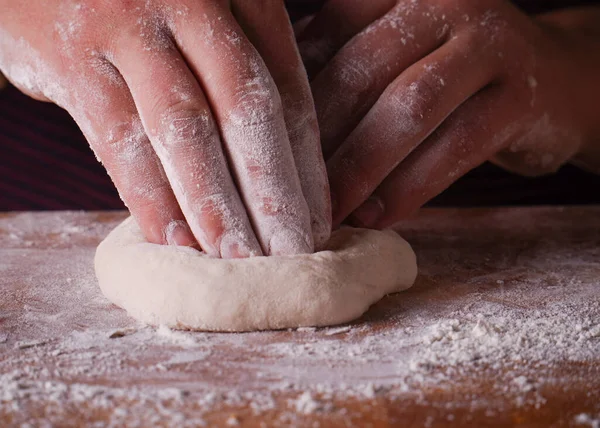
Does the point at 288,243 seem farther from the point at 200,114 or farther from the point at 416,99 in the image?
the point at 416,99

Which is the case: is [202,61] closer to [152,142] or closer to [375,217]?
[152,142]

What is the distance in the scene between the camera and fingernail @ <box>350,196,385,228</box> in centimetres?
149

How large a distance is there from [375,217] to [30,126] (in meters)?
1.19

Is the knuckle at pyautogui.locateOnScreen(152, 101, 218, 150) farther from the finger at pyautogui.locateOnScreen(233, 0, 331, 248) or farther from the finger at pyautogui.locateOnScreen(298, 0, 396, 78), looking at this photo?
the finger at pyautogui.locateOnScreen(298, 0, 396, 78)

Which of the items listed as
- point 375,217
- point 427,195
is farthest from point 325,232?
point 427,195

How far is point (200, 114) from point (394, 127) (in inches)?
17.2

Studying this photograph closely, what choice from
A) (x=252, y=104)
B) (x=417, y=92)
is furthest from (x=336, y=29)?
(x=252, y=104)

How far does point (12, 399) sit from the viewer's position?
0.96 meters

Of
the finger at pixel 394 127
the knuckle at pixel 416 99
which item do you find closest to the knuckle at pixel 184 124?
the finger at pixel 394 127

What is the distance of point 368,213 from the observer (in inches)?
58.7

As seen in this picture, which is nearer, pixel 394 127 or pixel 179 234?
pixel 179 234

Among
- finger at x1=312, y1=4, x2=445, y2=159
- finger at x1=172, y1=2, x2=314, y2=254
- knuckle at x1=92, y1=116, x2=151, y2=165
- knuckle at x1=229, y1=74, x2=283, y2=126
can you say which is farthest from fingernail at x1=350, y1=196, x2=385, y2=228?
knuckle at x1=92, y1=116, x2=151, y2=165

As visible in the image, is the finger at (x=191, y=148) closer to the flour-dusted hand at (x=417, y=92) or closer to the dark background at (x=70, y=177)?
the flour-dusted hand at (x=417, y=92)

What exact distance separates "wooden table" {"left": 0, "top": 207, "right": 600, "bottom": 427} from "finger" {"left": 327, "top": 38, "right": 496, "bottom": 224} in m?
0.25
